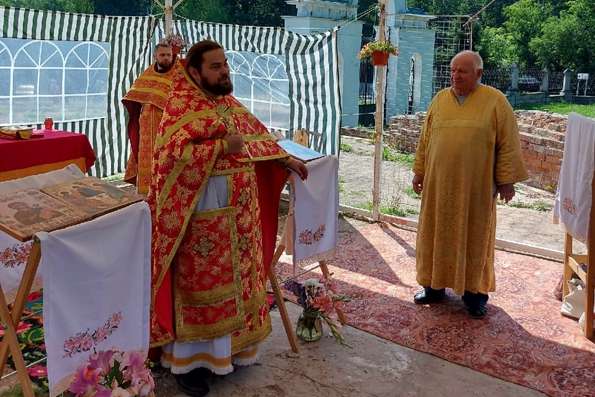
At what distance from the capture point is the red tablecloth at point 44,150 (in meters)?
5.27

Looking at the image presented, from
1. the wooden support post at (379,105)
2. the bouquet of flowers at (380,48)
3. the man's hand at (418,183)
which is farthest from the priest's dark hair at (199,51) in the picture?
the wooden support post at (379,105)

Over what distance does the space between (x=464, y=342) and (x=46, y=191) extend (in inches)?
111

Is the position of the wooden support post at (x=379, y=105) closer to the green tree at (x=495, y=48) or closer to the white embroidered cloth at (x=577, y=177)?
the white embroidered cloth at (x=577, y=177)

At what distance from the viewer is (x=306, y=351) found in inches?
157

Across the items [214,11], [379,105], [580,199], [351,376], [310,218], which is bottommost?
[351,376]

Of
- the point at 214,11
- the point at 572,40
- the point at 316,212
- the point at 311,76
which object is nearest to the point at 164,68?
the point at 311,76

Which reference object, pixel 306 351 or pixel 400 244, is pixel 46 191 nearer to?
pixel 306 351

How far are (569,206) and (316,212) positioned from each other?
1.93m

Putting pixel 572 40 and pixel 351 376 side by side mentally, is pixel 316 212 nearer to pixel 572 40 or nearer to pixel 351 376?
pixel 351 376

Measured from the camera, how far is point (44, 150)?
220 inches

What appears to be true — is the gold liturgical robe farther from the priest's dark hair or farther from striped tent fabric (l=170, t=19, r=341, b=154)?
striped tent fabric (l=170, t=19, r=341, b=154)

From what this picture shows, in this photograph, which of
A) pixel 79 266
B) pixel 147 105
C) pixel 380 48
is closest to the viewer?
pixel 79 266

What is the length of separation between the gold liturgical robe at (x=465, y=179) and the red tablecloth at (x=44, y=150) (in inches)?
130

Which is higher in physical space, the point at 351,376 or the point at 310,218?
the point at 310,218
